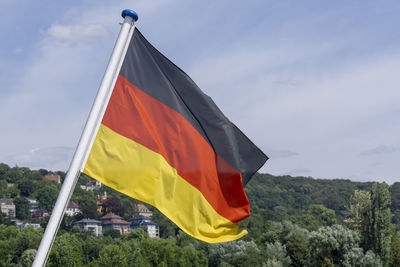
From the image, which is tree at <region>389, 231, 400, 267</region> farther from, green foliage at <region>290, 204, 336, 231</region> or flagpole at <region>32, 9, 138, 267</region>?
flagpole at <region>32, 9, 138, 267</region>

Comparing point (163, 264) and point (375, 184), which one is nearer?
point (375, 184)

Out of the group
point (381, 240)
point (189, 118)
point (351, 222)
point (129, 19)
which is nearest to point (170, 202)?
point (189, 118)

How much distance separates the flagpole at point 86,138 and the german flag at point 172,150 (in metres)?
0.77

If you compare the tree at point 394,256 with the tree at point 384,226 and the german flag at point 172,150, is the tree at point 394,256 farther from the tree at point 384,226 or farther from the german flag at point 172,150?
the german flag at point 172,150

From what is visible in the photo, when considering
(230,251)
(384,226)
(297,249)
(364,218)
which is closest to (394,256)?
(364,218)

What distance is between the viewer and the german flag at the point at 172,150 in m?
8.96

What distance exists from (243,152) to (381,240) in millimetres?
60837

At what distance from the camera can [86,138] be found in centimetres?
745

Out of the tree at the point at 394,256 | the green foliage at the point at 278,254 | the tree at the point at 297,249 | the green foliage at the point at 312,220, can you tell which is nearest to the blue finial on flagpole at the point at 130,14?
the tree at the point at 394,256

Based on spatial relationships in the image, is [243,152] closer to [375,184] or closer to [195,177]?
[195,177]

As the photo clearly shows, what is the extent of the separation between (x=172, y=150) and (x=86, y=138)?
2.32 meters

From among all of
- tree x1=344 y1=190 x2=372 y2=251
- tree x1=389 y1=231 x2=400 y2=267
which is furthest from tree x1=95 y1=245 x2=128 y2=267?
tree x1=389 y1=231 x2=400 y2=267

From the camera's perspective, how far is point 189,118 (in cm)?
982

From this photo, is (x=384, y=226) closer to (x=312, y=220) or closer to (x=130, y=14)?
(x=130, y=14)
